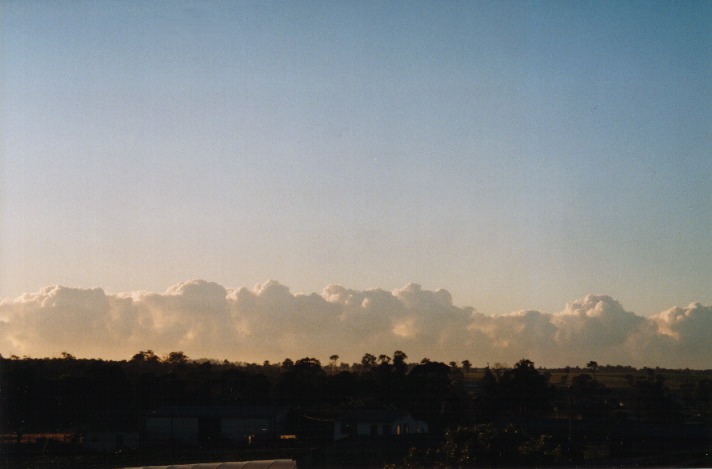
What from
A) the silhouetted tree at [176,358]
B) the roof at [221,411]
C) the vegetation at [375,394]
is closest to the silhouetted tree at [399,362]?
the vegetation at [375,394]

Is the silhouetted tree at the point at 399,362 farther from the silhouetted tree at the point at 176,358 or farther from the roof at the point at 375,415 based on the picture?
the silhouetted tree at the point at 176,358

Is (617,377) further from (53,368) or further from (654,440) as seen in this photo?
(53,368)

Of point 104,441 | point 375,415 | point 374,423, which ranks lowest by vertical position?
point 104,441

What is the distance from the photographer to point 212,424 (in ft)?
43.5

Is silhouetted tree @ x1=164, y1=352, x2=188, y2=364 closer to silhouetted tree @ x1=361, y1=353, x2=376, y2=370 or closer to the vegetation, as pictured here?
the vegetation

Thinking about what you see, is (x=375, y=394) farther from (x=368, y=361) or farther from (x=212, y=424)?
(x=212, y=424)

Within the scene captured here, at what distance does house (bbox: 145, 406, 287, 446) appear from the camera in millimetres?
12539

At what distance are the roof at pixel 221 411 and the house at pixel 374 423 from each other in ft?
4.82

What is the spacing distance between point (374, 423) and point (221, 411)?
3.33 m

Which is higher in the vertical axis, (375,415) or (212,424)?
(375,415)

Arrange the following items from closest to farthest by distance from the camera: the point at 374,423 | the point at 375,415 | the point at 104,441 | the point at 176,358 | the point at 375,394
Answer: the point at 104,441 < the point at 374,423 < the point at 375,415 < the point at 375,394 < the point at 176,358

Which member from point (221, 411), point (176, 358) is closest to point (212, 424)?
point (221, 411)

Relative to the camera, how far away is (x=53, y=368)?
41.8 feet

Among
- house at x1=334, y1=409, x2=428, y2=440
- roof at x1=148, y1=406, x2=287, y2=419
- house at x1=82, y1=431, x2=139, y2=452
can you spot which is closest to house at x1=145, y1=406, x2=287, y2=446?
roof at x1=148, y1=406, x2=287, y2=419
